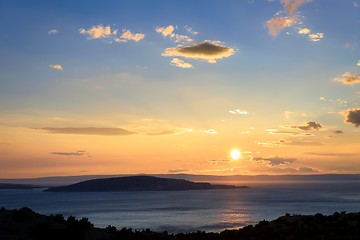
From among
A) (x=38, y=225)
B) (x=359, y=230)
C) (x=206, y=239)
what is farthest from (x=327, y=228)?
(x=38, y=225)

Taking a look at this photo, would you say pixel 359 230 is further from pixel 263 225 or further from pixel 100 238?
pixel 100 238

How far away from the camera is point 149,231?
3662 cm

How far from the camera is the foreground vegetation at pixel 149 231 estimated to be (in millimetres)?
27438

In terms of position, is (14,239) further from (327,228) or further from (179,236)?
(327,228)

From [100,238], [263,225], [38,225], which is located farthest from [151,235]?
[263,225]

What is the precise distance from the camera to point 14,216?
95.8ft

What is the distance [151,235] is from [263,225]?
1544 centimetres

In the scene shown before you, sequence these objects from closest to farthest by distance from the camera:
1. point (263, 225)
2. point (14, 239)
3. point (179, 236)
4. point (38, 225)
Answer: point (14, 239) → point (38, 225) → point (179, 236) → point (263, 225)

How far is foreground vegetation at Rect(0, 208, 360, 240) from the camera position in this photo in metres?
27.4

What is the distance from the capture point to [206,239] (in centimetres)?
3662

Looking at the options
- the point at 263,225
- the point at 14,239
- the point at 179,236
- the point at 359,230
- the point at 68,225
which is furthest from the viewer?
the point at 263,225

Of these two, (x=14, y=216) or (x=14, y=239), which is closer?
(x=14, y=239)

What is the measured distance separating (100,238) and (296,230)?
2120 cm

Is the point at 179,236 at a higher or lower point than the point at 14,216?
lower
